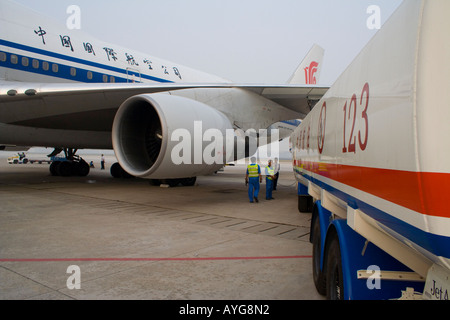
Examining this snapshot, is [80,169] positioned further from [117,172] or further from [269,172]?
[269,172]

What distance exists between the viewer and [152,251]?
4.45 m

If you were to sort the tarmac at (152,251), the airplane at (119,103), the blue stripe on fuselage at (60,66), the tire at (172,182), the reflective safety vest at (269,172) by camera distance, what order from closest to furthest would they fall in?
the tarmac at (152,251), the airplane at (119,103), the blue stripe on fuselage at (60,66), the reflective safety vest at (269,172), the tire at (172,182)

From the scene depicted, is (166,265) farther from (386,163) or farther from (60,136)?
(60,136)

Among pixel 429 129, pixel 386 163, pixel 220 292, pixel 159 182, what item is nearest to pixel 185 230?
pixel 220 292

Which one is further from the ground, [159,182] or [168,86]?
[168,86]

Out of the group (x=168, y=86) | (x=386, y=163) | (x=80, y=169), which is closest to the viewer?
(x=386, y=163)

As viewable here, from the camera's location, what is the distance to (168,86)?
8.29 metres

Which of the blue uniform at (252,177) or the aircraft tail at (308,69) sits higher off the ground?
the aircraft tail at (308,69)

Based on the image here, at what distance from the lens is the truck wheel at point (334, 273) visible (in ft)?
7.39

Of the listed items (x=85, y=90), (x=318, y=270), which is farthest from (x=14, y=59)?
(x=318, y=270)

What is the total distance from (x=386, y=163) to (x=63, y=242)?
453cm

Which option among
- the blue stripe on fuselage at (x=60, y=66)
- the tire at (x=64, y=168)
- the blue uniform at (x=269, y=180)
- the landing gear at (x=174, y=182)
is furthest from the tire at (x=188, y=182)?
the tire at (x=64, y=168)

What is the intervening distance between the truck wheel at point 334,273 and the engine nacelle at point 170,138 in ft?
14.3

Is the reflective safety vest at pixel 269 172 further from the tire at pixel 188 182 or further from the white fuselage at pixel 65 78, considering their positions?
the tire at pixel 188 182
